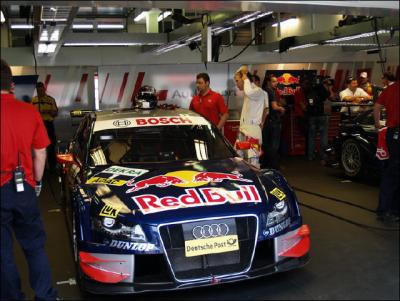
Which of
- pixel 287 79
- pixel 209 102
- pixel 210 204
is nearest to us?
pixel 210 204

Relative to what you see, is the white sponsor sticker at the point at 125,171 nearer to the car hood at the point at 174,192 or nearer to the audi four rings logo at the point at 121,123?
the car hood at the point at 174,192

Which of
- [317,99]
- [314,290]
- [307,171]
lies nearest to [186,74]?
[317,99]

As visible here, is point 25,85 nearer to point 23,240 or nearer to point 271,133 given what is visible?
point 271,133

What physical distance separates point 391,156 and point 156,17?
8.94 metres

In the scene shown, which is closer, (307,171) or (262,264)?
(262,264)

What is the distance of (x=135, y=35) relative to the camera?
34.5 ft

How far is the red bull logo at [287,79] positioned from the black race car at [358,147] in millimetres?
4600

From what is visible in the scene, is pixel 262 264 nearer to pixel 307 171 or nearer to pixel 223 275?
pixel 223 275

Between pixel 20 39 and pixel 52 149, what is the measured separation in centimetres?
569

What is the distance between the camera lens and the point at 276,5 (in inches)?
149

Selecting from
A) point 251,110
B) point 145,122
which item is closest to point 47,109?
point 251,110

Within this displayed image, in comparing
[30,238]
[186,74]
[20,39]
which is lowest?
[30,238]

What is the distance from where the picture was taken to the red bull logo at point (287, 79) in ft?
42.0

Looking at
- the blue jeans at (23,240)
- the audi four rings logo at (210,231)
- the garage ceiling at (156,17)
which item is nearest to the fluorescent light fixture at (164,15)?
the garage ceiling at (156,17)
